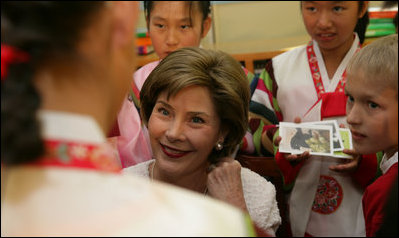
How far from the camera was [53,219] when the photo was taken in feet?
2.46

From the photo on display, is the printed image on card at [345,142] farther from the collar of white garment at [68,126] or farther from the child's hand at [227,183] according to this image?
the collar of white garment at [68,126]

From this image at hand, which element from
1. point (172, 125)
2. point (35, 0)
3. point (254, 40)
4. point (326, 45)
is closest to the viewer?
point (35, 0)

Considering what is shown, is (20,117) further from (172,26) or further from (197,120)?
(172,26)

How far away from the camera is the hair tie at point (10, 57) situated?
731 mm

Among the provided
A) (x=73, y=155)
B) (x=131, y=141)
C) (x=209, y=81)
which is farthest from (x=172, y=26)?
(x=73, y=155)

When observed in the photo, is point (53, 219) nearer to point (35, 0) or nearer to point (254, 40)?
point (35, 0)

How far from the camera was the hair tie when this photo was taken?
73 centimetres

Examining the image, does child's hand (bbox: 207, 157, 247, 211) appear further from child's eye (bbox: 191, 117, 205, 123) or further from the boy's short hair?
the boy's short hair

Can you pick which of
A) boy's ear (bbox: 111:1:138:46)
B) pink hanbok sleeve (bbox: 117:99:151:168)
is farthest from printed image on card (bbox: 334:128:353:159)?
boy's ear (bbox: 111:1:138:46)

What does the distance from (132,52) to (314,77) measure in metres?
1.72

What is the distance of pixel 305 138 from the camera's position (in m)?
2.13

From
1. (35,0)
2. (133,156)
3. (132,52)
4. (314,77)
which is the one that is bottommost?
(133,156)

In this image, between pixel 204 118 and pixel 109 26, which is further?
pixel 204 118

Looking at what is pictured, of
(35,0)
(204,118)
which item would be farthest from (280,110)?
(35,0)
